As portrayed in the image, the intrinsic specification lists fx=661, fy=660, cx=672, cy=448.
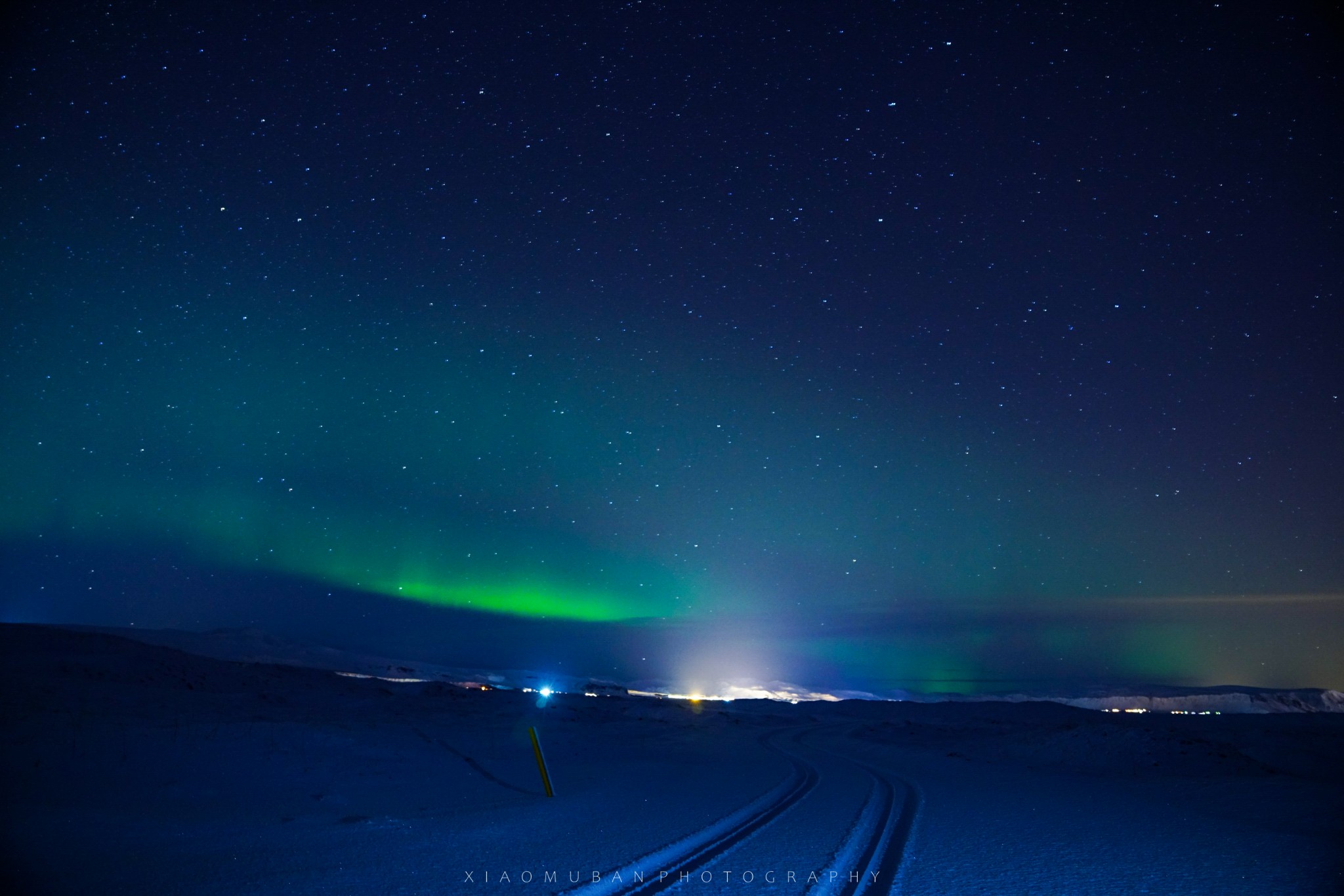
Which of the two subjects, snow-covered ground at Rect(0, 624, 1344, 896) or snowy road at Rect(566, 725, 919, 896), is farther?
snow-covered ground at Rect(0, 624, 1344, 896)

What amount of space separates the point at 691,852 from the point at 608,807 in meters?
2.91

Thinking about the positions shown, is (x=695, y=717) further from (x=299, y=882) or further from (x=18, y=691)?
(x=299, y=882)

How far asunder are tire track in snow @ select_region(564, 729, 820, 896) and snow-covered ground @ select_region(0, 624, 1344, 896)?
42mm

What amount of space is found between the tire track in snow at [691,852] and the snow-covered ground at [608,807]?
0.14ft

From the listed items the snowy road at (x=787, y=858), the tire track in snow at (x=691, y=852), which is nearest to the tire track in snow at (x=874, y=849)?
the snowy road at (x=787, y=858)

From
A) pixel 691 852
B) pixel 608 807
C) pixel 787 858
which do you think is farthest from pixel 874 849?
pixel 608 807

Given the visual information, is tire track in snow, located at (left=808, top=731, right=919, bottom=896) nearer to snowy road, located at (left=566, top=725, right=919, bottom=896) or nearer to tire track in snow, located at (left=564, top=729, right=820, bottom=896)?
snowy road, located at (left=566, top=725, right=919, bottom=896)

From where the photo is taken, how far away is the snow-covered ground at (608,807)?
18.2 feet

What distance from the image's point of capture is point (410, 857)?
6.04m

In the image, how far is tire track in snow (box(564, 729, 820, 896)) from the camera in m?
5.16

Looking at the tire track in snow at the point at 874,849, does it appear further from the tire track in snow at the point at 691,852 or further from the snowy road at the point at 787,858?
the tire track in snow at the point at 691,852

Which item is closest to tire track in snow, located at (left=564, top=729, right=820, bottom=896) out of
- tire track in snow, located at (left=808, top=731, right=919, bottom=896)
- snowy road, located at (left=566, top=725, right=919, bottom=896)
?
A: snowy road, located at (left=566, top=725, right=919, bottom=896)

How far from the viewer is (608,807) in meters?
8.87

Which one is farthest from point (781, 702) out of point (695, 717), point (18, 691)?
point (18, 691)
